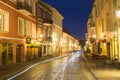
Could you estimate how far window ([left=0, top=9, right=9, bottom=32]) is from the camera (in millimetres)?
27327

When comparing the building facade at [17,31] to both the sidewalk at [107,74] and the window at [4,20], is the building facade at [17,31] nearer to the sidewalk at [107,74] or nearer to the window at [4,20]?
the window at [4,20]

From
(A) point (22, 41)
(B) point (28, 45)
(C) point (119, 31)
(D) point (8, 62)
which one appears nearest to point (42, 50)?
(B) point (28, 45)

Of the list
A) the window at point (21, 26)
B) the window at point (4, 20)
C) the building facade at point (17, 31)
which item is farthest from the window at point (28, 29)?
the window at point (4, 20)

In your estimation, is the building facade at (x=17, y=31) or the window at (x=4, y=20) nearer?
the window at (x=4, y=20)

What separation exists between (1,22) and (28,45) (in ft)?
34.4

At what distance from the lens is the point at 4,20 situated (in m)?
28.2

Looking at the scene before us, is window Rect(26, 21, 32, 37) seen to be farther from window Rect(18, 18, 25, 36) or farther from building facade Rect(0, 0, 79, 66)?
window Rect(18, 18, 25, 36)

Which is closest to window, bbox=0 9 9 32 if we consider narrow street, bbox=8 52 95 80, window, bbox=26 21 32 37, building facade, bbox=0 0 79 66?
building facade, bbox=0 0 79 66

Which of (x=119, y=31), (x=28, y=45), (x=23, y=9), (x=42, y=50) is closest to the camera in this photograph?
(x=119, y=31)

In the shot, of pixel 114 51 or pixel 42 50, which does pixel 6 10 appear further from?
pixel 42 50

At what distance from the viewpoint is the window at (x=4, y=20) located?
1076 inches

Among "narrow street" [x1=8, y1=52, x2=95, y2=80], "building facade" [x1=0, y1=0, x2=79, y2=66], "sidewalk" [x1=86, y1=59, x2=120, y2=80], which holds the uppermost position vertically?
"building facade" [x1=0, y1=0, x2=79, y2=66]

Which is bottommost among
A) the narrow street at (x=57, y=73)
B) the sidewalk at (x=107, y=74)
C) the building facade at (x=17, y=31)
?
the narrow street at (x=57, y=73)

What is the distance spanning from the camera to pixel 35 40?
138 feet
